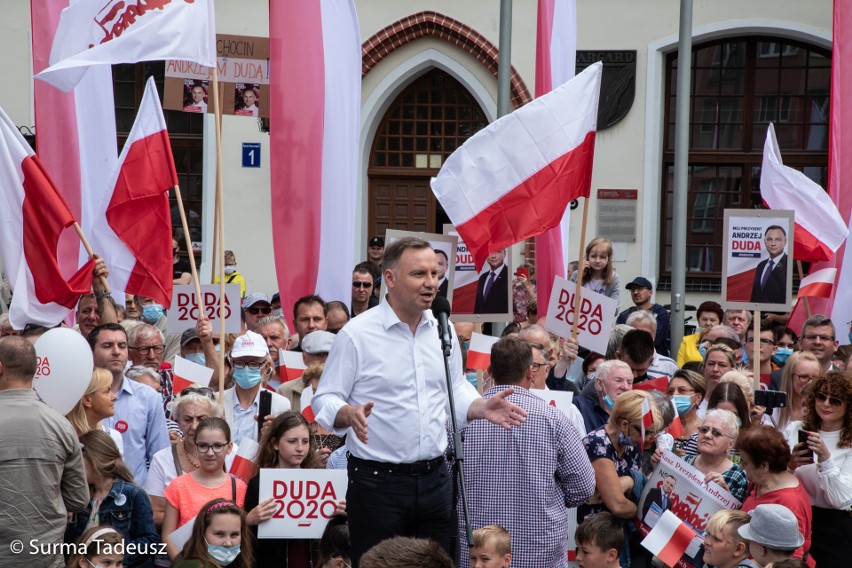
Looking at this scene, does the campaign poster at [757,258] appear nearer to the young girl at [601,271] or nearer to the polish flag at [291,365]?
the young girl at [601,271]

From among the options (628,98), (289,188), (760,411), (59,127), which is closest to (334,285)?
(289,188)

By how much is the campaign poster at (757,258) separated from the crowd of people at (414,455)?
5.34 ft

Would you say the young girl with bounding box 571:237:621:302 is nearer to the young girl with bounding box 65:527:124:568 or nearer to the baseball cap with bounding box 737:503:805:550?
the baseball cap with bounding box 737:503:805:550

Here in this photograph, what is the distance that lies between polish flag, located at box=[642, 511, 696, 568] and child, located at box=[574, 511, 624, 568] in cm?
14

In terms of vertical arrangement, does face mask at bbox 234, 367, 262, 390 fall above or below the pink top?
above

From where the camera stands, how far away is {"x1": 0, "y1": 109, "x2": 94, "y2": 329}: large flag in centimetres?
896

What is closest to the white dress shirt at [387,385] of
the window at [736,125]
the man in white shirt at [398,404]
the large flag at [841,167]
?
the man in white shirt at [398,404]

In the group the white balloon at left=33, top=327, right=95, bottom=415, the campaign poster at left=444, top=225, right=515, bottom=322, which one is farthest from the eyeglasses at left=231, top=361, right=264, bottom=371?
the campaign poster at left=444, top=225, right=515, bottom=322

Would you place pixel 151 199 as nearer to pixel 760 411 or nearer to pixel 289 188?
pixel 289 188

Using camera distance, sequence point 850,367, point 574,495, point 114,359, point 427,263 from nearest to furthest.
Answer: point 427,263 < point 574,495 < point 114,359 < point 850,367

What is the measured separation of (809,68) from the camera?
16719 mm

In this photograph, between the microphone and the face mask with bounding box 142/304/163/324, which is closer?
the microphone

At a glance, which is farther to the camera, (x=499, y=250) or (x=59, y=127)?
(x=59, y=127)

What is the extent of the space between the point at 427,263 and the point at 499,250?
3436 millimetres
